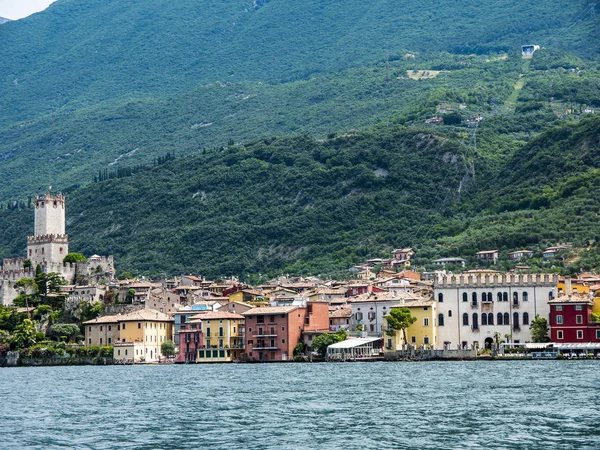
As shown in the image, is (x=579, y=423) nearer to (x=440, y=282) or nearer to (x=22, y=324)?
(x=440, y=282)

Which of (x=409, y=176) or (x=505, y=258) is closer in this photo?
(x=505, y=258)

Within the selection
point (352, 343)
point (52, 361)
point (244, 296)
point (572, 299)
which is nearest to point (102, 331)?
point (52, 361)

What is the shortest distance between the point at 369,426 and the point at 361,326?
5342cm

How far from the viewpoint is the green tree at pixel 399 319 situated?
10062cm

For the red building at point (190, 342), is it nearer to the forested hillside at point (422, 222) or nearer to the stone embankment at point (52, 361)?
the stone embankment at point (52, 361)

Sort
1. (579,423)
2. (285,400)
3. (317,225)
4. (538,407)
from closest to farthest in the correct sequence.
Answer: (579,423)
(538,407)
(285,400)
(317,225)

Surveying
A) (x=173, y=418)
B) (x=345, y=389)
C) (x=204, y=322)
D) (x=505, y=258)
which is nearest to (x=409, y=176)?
(x=505, y=258)

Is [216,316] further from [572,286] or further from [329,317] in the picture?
[572,286]

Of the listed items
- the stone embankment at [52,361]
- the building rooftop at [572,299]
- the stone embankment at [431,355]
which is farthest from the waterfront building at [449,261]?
the stone embankment at [52,361]

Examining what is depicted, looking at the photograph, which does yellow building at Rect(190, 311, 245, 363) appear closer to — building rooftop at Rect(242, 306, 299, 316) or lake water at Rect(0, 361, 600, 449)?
building rooftop at Rect(242, 306, 299, 316)

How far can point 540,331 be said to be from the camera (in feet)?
324

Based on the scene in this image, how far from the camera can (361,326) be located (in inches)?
4210

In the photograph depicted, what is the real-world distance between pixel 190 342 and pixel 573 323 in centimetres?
3304

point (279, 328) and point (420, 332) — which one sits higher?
point (279, 328)
